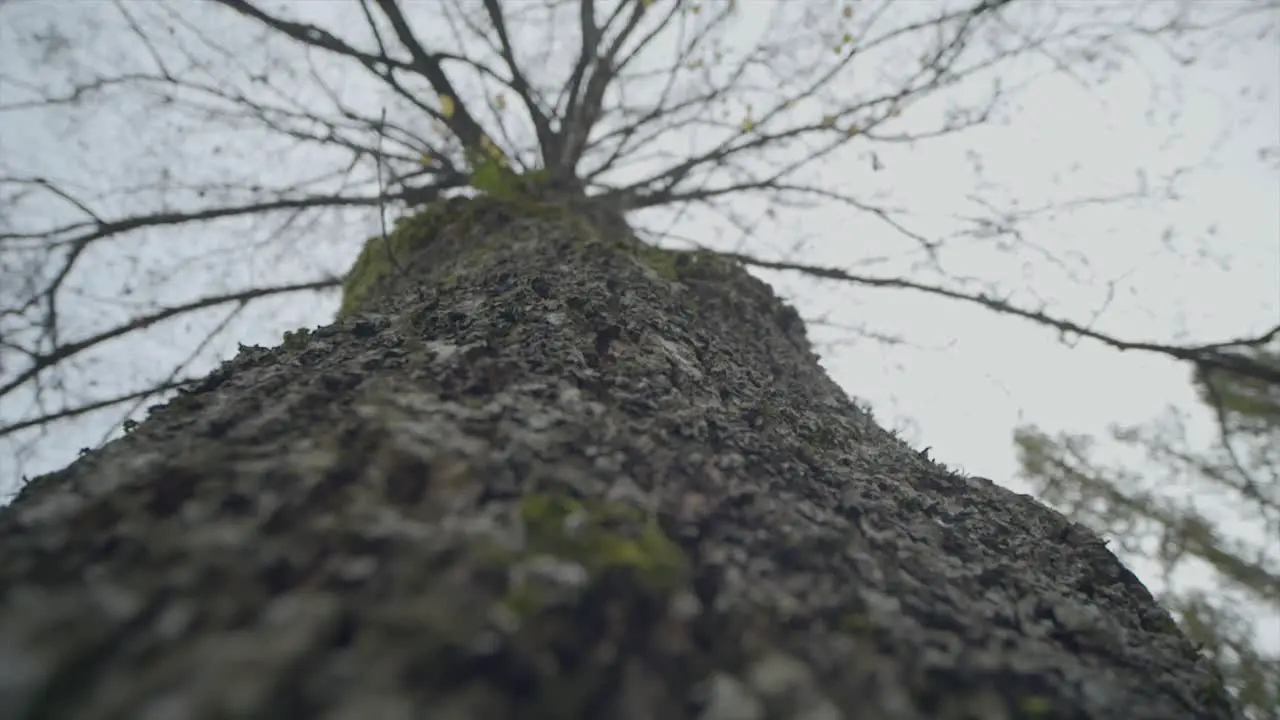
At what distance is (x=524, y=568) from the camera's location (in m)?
0.72

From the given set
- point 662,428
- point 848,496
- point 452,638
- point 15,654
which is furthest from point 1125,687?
point 15,654

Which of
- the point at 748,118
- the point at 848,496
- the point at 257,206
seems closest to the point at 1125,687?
the point at 848,496

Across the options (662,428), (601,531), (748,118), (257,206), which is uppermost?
(748,118)

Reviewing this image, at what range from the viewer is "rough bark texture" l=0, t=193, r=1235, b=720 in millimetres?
597

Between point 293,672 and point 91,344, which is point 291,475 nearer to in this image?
point 293,672

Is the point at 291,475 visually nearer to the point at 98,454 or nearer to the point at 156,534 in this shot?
the point at 156,534

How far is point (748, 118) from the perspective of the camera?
434cm

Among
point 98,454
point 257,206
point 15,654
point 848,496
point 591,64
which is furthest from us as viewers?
point 591,64

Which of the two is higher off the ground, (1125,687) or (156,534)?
(1125,687)

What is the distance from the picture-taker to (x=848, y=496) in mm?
1230

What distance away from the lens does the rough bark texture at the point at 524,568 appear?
1.96 ft

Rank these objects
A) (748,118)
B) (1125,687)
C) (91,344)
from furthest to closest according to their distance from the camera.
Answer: (748,118)
(91,344)
(1125,687)

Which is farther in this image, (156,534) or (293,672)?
(156,534)

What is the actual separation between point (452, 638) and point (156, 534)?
377 millimetres
